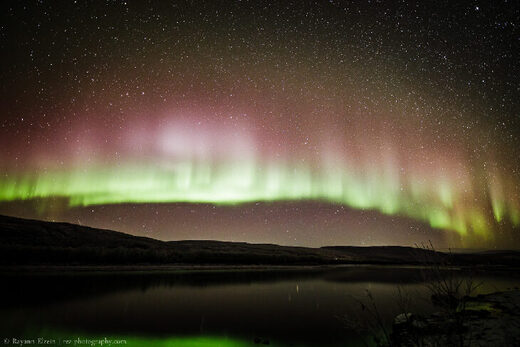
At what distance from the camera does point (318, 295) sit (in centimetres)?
2308

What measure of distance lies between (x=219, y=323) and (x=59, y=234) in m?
58.7

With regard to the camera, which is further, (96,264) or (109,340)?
(96,264)

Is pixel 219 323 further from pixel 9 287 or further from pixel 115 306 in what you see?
pixel 9 287

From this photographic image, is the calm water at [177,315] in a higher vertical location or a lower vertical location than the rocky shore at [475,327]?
lower

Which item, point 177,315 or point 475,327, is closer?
point 475,327

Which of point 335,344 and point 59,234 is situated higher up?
point 59,234

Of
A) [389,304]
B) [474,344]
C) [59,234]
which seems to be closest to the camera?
[474,344]

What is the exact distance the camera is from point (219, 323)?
14117mm

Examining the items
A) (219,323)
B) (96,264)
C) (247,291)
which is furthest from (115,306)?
(96,264)

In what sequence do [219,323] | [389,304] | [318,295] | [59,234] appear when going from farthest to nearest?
[59,234] < [318,295] < [389,304] < [219,323]

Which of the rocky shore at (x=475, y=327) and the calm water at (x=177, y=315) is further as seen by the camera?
the calm water at (x=177, y=315)

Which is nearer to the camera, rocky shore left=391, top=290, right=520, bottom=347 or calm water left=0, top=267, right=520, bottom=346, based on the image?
rocky shore left=391, top=290, right=520, bottom=347

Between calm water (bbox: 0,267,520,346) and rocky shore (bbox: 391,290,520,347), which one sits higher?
rocky shore (bbox: 391,290,520,347)

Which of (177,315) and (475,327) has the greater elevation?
(475,327)
